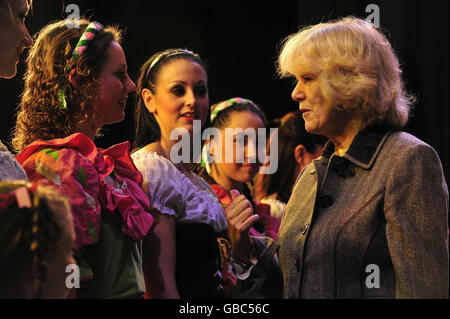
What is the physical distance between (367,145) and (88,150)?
92 cm

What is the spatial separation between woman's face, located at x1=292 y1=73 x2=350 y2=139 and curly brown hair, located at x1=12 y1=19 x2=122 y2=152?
0.75 metres

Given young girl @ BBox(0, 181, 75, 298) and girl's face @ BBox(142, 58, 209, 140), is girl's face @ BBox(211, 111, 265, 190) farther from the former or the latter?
young girl @ BBox(0, 181, 75, 298)

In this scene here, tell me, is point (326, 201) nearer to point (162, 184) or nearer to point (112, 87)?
point (162, 184)

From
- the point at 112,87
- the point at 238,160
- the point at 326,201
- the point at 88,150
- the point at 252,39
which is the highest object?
the point at 252,39

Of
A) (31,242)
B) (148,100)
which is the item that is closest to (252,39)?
(148,100)

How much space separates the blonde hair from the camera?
1974 mm

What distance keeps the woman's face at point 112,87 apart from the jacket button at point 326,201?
813 millimetres

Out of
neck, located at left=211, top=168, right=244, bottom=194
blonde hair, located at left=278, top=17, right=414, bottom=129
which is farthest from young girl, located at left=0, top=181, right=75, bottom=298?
neck, located at left=211, top=168, right=244, bottom=194

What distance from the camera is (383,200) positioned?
1781 millimetres

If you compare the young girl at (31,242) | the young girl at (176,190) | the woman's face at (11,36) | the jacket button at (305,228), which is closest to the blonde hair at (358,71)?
the jacket button at (305,228)

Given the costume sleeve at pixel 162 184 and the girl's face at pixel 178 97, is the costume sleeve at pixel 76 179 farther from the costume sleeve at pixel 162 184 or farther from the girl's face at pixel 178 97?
the girl's face at pixel 178 97

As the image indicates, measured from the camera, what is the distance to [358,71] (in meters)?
1.97

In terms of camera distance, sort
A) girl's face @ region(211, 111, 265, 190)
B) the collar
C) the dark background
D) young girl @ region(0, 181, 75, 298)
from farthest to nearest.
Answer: the dark background, girl's face @ region(211, 111, 265, 190), the collar, young girl @ region(0, 181, 75, 298)

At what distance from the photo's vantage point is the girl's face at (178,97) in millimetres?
2408
